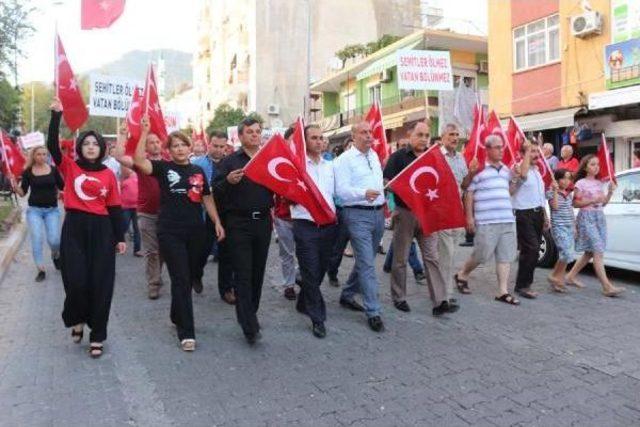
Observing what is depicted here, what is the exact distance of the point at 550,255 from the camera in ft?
29.7

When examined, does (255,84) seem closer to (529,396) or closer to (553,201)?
(553,201)

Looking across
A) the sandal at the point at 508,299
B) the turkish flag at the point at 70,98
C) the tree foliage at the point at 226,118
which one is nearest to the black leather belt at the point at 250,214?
the turkish flag at the point at 70,98

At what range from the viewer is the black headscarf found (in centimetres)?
530

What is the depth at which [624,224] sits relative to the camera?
815 centimetres

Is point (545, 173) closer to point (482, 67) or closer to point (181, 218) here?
point (181, 218)

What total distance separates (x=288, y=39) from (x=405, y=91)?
21263mm

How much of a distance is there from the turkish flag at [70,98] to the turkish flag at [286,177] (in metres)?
2.50

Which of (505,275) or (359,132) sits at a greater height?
(359,132)

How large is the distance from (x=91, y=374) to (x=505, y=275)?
4.46m

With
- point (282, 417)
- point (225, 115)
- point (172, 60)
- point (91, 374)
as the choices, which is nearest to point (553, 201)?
point (282, 417)

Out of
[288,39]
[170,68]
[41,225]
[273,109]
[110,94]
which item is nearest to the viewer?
[41,225]

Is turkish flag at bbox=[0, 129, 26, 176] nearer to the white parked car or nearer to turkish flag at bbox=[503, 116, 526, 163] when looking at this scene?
turkish flag at bbox=[503, 116, 526, 163]

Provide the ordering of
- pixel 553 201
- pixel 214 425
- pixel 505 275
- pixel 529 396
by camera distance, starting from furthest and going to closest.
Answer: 1. pixel 553 201
2. pixel 505 275
3. pixel 529 396
4. pixel 214 425

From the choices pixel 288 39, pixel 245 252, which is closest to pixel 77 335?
pixel 245 252
